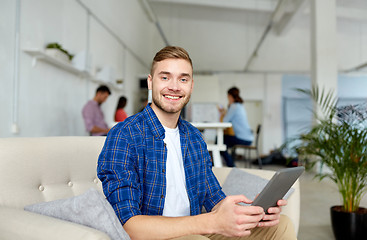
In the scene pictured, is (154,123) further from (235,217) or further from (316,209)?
(316,209)

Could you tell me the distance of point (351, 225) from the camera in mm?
2455

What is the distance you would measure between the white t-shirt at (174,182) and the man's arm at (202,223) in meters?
0.20

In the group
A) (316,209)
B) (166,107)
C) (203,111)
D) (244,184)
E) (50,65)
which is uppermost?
(50,65)

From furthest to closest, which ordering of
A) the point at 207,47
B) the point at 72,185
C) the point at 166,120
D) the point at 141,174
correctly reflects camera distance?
the point at 207,47 < the point at 72,185 < the point at 166,120 < the point at 141,174

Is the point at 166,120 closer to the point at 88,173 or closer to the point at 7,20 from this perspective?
the point at 88,173

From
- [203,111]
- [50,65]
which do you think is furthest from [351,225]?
[203,111]

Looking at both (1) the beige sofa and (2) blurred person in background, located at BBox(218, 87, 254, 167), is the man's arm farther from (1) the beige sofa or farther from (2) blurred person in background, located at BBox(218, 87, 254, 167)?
(2) blurred person in background, located at BBox(218, 87, 254, 167)

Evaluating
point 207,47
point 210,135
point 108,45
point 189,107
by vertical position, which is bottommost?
point 210,135

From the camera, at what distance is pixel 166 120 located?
137 centimetres

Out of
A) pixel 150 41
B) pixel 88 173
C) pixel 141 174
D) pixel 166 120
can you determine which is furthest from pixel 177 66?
pixel 150 41

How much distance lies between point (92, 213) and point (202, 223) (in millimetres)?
340

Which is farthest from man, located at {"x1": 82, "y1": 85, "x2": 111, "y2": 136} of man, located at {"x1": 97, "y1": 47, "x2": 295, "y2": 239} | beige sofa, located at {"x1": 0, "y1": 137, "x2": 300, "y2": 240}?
man, located at {"x1": 97, "y1": 47, "x2": 295, "y2": 239}

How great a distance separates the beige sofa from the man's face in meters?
0.52

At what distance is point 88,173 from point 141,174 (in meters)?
0.51
